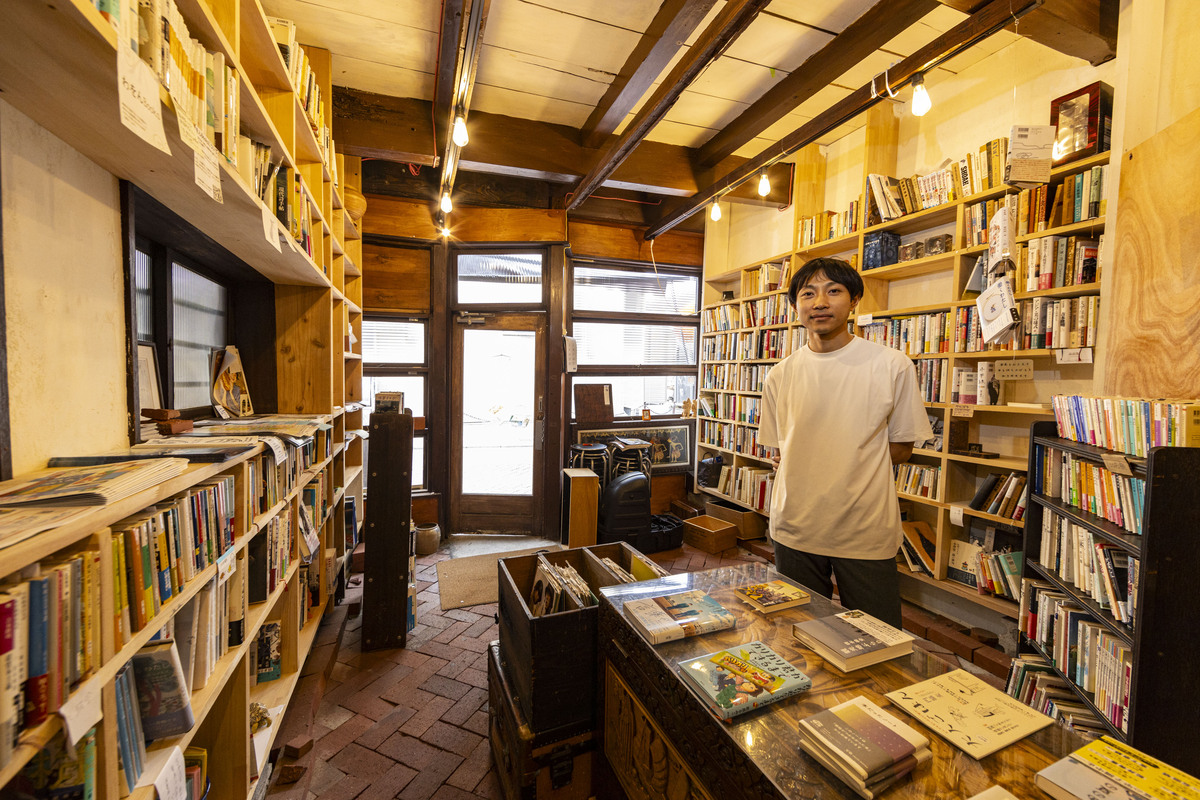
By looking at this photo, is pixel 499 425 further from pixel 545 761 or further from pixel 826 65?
pixel 826 65

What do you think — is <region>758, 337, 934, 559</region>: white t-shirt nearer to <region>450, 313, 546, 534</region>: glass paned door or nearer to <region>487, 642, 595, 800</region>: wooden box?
<region>487, 642, 595, 800</region>: wooden box

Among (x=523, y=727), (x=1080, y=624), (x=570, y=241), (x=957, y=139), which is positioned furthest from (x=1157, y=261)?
(x=570, y=241)

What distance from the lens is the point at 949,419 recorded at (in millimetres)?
2898

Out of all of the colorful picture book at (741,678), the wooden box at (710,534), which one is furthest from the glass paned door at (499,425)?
the colorful picture book at (741,678)

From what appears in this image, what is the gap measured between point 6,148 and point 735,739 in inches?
69.9

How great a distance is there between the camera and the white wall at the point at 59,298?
998mm

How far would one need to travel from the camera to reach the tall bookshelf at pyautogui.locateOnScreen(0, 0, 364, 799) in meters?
0.80

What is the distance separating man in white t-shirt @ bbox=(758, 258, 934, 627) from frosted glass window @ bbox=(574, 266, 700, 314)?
3.27m

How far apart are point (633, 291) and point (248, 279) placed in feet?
11.7

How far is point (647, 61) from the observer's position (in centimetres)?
256

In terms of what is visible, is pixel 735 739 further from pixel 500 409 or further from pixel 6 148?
pixel 500 409

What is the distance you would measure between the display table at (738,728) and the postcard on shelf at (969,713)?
2 cm

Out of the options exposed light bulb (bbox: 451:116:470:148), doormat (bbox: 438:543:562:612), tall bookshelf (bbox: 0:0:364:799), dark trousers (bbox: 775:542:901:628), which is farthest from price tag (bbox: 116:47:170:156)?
doormat (bbox: 438:543:562:612)

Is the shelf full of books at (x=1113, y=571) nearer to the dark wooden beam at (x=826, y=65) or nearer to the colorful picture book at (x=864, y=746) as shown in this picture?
the colorful picture book at (x=864, y=746)
